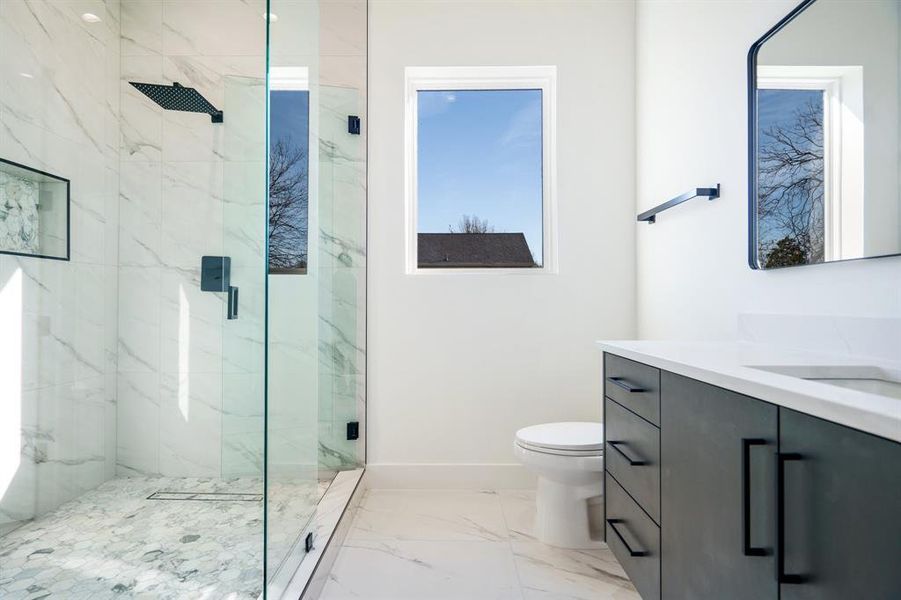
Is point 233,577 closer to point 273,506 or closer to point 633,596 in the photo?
point 273,506

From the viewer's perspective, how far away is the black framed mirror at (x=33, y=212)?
1.70 m

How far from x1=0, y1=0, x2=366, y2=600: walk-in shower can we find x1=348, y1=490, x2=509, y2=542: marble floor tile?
290 millimetres

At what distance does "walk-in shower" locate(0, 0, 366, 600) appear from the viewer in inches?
62.4

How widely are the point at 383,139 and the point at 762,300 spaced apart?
1.92m

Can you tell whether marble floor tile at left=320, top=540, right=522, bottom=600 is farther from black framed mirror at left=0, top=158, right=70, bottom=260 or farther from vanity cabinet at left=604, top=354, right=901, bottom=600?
black framed mirror at left=0, top=158, right=70, bottom=260

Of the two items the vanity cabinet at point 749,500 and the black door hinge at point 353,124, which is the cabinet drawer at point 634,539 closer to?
the vanity cabinet at point 749,500

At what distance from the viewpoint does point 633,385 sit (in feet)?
4.85

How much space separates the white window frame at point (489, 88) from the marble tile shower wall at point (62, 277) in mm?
1354

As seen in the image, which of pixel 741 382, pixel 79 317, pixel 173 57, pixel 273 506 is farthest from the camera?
pixel 173 57

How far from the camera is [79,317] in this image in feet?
6.66

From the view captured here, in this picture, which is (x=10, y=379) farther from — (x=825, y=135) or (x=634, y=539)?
(x=825, y=135)

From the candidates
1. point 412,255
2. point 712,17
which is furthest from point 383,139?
point 712,17

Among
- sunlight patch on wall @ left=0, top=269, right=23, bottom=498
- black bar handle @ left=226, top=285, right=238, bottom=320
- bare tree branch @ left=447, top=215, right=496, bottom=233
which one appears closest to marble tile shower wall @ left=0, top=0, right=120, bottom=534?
sunlight patch on wall @ left=0, top=269, right=23, bottom=498

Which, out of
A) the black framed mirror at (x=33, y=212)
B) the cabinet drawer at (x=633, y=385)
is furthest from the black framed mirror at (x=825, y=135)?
the black framed mirror at (x=33, y=212)
